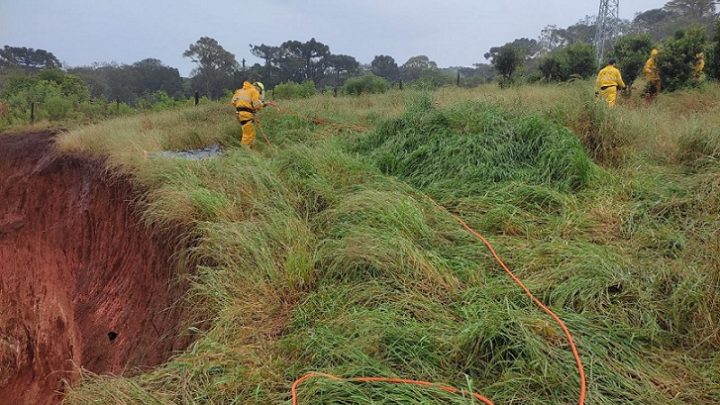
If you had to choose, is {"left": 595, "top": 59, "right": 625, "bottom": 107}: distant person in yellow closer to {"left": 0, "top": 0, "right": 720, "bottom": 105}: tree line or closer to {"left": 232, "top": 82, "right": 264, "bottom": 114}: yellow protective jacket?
{"left": 232, "top": 82, "right": 264, "bottom": 114}: yellow protective jacket

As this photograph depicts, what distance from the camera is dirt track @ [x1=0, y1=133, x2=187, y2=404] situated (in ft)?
16.7

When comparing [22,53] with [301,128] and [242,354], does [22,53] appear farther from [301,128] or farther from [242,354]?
[242,354]

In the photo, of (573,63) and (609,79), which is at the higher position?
(573,63)

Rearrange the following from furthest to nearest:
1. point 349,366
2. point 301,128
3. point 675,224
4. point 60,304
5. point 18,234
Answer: point 18,234 → point 301,128 → point 60,304 → point 675,224 → point 349,366

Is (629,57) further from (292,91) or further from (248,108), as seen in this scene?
(292,91)

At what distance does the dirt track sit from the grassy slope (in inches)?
33.0

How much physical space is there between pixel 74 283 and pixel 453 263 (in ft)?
21.8

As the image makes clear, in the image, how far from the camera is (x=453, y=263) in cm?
367

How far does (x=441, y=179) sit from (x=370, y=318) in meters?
2.71

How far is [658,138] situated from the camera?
5934mm

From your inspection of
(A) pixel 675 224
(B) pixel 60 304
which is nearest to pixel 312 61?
(B) pixel 60 304

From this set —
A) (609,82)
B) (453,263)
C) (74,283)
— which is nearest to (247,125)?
(74,283)

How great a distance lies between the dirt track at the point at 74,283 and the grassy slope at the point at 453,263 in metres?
0.84

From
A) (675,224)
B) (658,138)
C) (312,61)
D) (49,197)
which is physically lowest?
(49,197)
